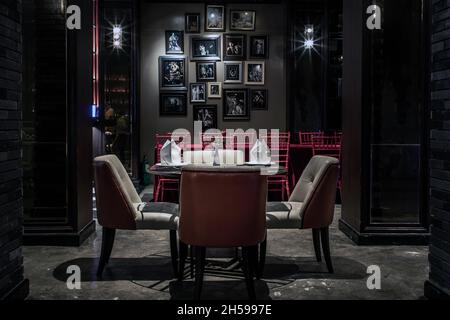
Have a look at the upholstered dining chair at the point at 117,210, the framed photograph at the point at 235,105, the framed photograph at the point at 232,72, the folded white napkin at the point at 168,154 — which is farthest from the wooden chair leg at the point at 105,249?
the framed photograph at the point at 232,72

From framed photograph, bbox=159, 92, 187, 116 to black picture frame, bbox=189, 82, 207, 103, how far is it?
14cm

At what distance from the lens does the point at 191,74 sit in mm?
9133

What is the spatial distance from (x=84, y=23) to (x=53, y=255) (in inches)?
Result: 85.3

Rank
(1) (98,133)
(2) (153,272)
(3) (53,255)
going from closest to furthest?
(2) (153,272) < (3) (53,255) < (1) (98,133)

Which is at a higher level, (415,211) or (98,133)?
(98,133)

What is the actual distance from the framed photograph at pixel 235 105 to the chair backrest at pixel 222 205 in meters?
6.47

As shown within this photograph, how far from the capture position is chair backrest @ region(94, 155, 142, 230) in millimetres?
3197

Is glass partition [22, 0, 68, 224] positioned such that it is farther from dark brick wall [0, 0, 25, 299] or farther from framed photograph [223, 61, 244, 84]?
framed photograph [223, 61, 244, 84]

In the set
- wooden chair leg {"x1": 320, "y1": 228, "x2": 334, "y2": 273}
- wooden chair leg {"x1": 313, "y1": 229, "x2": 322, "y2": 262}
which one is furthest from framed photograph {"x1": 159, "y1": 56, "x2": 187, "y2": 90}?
wooden chair leg {"x1": 320, "y1": 228, "x2": 334, "y2": 273}

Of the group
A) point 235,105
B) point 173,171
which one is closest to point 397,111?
point 173,171

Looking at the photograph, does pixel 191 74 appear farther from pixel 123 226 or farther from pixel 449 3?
pixel 449 3

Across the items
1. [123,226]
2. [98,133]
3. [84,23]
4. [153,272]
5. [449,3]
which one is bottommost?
[153,272]
